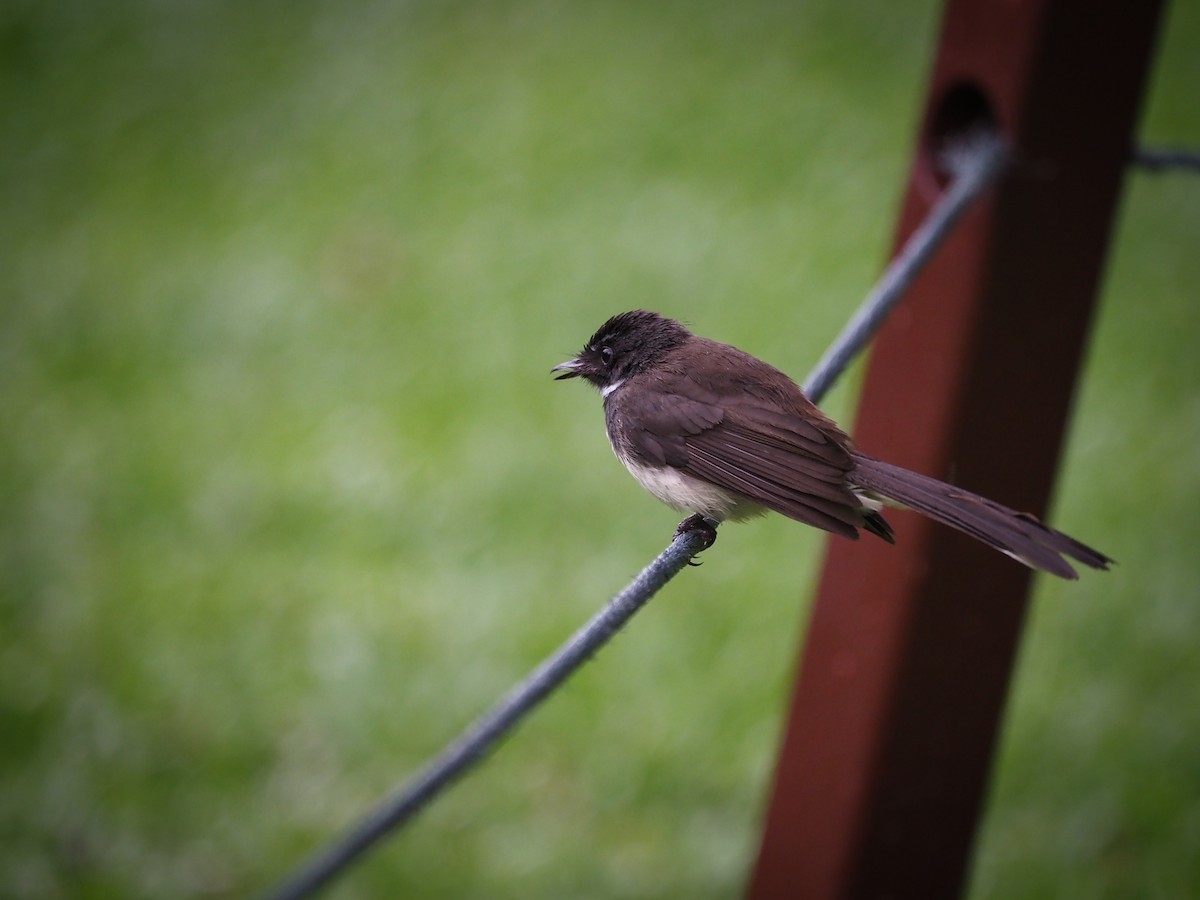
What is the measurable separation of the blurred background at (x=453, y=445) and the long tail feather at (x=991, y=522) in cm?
219

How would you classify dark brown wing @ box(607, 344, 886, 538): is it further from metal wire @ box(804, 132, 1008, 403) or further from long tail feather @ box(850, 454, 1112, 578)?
metal wire @ box(804, 132, 1008, 403)

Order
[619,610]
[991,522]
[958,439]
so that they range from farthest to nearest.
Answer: [958,439]
[991,522]
[619,610]

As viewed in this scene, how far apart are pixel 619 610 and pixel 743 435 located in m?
0.96

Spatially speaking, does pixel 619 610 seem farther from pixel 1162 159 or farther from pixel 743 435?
pixel 1162 159

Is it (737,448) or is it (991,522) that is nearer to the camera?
(991,522)

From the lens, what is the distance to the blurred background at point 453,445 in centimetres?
437

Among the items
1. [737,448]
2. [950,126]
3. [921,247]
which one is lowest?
[737,448]

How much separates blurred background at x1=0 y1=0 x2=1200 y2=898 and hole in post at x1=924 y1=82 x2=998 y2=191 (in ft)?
8.09

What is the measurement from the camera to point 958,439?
2.62 meters

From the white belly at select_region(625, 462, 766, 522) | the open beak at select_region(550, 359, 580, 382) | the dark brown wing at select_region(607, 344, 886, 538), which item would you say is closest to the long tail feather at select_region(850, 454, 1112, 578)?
the dark brown wing at select_region(607, 344, 886, 538)

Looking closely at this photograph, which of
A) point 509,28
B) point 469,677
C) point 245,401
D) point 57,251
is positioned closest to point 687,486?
point 469,677

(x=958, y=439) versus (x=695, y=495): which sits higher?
(x=958, y=439)

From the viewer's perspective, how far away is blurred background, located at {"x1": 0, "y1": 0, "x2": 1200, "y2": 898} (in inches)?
172

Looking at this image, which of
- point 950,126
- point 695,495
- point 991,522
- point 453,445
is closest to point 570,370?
point 695,495
